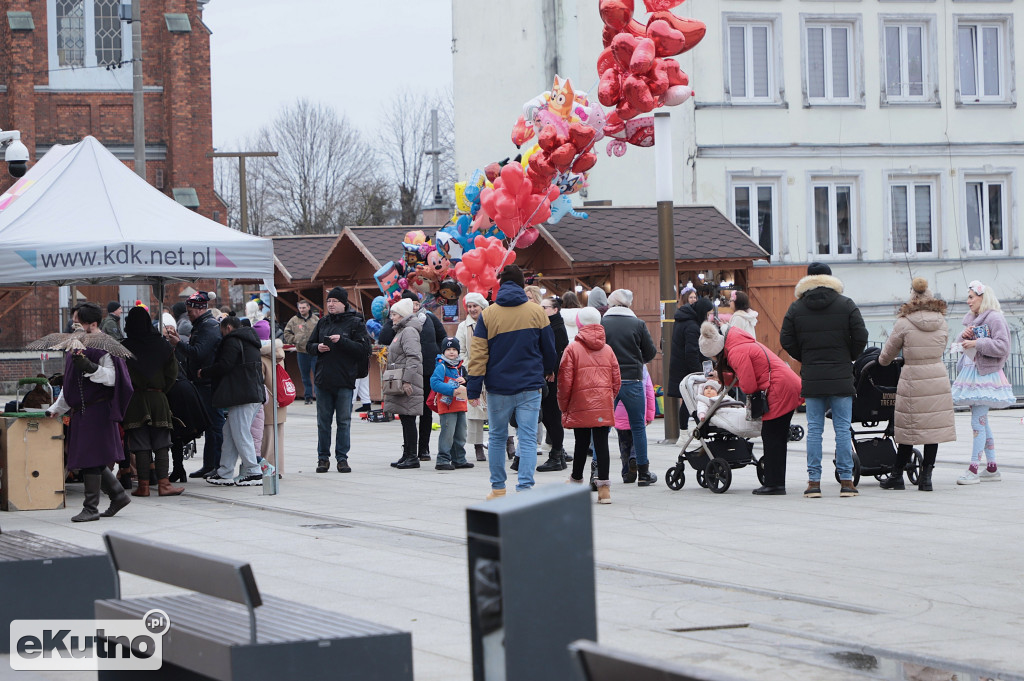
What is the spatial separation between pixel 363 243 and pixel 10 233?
14.8 m

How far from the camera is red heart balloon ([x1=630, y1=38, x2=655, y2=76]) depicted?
1848 cm

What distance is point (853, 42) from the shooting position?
31297mm

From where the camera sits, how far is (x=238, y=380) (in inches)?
570

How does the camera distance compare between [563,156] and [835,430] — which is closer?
[835,430]

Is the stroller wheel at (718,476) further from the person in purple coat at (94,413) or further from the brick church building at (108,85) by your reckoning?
the brick church building at (108,85)

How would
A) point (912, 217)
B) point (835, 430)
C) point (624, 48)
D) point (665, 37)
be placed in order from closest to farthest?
point (835, 430)
point (665, 37)
point (624, 48)
point (912, 217)

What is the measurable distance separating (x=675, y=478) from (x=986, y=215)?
69.4 feet

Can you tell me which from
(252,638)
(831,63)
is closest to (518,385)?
(252,638)

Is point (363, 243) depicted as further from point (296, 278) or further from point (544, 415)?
point (544, 415)

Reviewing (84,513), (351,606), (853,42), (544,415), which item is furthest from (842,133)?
(351,606)

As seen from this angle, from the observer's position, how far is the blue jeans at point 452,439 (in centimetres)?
1619

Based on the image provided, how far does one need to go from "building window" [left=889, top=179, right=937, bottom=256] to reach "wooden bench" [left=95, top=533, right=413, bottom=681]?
28108 mm

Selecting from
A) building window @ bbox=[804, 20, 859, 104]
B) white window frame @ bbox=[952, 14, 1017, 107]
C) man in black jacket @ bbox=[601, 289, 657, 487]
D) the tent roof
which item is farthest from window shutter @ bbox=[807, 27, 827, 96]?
the tent roof

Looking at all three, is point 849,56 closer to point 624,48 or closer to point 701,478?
point 624,48
